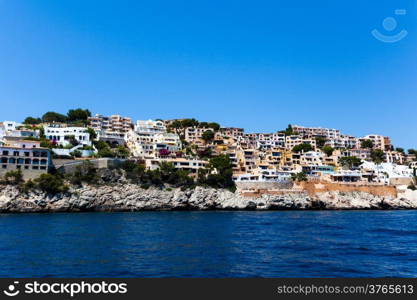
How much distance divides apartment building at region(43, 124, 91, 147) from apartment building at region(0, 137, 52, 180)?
1876 cm

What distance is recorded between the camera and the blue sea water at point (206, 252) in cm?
1877

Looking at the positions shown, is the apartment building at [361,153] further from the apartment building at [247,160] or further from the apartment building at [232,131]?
the apartment building at [232,131]

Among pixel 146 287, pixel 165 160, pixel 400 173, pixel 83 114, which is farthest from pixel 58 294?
pixel 83 114

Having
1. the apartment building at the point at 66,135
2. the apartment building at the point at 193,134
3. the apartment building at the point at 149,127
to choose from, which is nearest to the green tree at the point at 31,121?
the apartment building at the point at 66,135

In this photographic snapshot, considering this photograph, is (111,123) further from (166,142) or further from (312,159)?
(312,159)

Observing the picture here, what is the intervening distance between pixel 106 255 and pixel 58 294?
1175 cm

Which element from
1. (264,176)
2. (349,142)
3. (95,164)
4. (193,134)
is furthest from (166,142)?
(349,142)

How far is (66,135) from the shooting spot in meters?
82.6

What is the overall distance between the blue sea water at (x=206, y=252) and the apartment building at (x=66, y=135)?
46560 mm

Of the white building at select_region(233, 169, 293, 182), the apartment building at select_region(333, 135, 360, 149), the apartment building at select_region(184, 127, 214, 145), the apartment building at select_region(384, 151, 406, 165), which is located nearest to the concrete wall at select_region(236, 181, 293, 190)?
the white building at select_region(233, 169, 293, 182)

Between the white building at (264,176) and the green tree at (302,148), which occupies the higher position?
the green tree at (302,148)

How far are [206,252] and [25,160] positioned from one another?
45.2m

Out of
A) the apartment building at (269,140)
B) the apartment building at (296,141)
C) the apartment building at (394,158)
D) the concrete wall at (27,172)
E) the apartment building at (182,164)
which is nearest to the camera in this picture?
the concrete wall at (27,172)

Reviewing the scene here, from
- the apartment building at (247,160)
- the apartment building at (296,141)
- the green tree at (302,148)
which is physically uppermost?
the apartment building at (296,141)
